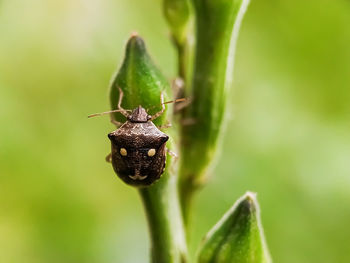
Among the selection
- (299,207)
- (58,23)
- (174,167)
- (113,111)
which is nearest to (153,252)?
(174,167)

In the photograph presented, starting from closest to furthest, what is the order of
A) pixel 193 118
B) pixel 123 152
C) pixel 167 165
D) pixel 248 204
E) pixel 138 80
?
pixel 138 80, pixel 248 204, pixel 167 165, pixel 123 152, pixel 193 118

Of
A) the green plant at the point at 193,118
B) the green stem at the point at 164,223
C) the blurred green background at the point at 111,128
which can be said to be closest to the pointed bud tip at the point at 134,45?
the green plant at the point at 193,118

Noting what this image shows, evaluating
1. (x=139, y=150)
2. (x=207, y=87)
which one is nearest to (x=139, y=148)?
(x=139, y=150)

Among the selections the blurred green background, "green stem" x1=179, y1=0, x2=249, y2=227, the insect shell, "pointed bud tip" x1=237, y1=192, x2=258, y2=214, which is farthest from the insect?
the blurred green background

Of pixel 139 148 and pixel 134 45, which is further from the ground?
pixel 134 45

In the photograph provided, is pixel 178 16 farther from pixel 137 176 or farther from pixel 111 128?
pixel 111 128
